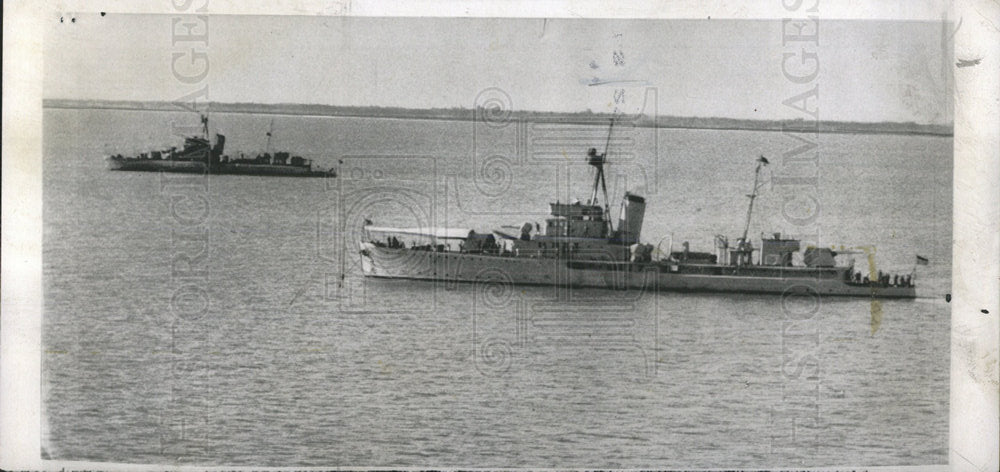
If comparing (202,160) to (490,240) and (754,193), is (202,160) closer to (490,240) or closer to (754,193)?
(490,240)

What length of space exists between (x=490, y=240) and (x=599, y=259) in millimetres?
584

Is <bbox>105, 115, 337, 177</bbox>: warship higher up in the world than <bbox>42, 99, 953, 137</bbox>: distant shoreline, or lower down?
lower down

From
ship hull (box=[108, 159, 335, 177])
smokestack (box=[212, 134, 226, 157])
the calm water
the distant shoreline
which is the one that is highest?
the distant shoreline

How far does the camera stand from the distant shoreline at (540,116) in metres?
4.62

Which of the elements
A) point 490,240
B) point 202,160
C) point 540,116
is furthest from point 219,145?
point 540,116

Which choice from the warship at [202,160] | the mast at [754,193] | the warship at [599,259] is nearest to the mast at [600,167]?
the warship at [599,259]

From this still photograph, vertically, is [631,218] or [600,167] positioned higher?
[600,167]

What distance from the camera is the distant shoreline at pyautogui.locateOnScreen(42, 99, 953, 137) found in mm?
4621

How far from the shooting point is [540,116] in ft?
15.2

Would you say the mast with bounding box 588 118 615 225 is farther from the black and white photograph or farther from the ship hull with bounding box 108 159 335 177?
the ship hull with bounding box 108 159 335 177

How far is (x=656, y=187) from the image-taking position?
4.63 metres

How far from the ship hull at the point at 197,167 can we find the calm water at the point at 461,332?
0.06 meters

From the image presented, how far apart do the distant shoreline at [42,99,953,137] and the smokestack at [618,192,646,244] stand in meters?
0.40

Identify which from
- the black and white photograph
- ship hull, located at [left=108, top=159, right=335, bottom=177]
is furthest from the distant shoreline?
ship hull, located at [left=108, top=159, right=335, bottom=177]
